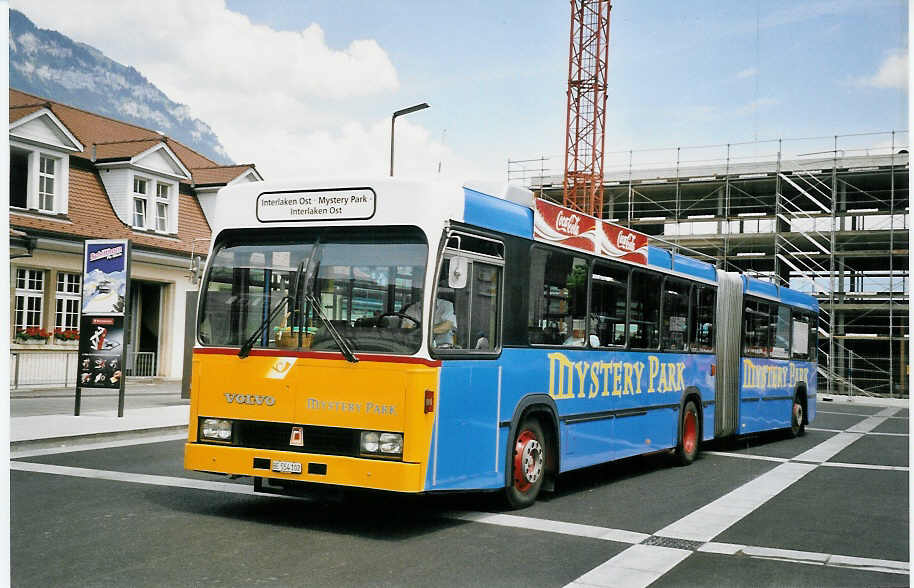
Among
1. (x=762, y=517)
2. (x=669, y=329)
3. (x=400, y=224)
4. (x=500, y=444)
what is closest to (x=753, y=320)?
(x=669, y=329)

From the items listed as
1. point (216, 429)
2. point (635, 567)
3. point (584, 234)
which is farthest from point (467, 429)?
point (584, 234)

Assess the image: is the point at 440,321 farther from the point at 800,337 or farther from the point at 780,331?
the point at 800,337

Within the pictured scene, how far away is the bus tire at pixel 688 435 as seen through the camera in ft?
44.2

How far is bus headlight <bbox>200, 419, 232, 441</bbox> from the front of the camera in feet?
26.6

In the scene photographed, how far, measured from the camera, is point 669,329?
513 inches

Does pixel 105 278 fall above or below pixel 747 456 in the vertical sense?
above

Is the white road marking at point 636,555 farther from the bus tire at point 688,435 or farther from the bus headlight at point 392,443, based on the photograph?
the bus tire at point 688,435

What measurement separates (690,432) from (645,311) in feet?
8.95

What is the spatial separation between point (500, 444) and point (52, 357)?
19431 mm

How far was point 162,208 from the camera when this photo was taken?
3003cm

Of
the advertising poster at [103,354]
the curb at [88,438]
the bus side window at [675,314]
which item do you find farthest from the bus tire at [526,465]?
the advertising poster at [103,354]

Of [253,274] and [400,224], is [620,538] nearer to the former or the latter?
[400,224]

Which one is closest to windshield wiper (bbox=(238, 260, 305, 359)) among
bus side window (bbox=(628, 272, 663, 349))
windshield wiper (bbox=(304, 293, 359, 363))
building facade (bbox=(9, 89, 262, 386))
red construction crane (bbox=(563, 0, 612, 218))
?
windshield wiper (bbox=(304, 293, 359, 363))

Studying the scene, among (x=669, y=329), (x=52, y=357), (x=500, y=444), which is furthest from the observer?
(x=52, y=357)
